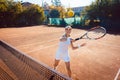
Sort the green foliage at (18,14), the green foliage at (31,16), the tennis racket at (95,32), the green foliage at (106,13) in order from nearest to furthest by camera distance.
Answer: the tennis racket at (95,32) < the green foliage at (106,13) < the green foliage at (18,14) < the green foliage at (31,16)

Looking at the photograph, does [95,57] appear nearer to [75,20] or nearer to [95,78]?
[95,78]

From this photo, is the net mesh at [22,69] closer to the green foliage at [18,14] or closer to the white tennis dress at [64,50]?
the white tennis dress at [64,50]

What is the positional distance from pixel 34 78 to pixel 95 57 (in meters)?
3.47

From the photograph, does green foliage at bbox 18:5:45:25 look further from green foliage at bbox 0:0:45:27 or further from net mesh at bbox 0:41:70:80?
net mesh at bbox 0:41:70:80

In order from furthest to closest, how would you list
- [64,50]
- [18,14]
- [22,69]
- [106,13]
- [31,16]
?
[31,16], [18,14], [106,13], [22,69], [64,50]

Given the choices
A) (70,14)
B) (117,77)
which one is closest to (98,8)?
(70,14)

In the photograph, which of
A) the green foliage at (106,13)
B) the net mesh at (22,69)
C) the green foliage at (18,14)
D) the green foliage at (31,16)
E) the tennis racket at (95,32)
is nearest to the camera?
the net mesh at (22,69)

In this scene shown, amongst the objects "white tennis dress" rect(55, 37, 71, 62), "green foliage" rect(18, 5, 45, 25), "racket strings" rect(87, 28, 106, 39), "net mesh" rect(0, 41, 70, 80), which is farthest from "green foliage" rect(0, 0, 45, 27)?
"white tennis dress" rect(55, 37, 71, 62)

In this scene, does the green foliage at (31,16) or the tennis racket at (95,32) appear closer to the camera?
the tennis racket at (95,32)

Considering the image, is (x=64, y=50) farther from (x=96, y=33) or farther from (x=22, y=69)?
(x=96, y=33)

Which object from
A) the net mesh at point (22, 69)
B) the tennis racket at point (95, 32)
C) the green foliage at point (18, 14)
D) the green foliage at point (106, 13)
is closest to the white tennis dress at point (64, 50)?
the net mesh at point (22, 69)

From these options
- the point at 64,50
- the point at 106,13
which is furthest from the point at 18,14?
the point at 64,50

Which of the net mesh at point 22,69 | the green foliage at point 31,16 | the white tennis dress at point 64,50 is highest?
the green foliage at point 31,16

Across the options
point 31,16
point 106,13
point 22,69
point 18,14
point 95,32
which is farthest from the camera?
point 31,16
